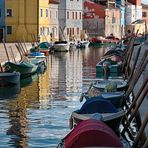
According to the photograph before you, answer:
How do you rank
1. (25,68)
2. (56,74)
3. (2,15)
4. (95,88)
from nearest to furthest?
1. (95,88)
2. (25,68)
3. (56,74)
4. (2,15)

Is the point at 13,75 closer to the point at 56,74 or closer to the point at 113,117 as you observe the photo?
the point at 56,74

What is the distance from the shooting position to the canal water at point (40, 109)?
14.3 metres

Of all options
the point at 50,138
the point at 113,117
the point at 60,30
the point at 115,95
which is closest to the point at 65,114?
the point at 115,95

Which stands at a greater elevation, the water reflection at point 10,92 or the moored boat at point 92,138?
the moored boat at point 92,138

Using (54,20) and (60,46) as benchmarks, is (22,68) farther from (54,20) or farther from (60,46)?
(54,20)

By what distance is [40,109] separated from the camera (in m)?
19.1

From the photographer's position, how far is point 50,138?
14.2 m

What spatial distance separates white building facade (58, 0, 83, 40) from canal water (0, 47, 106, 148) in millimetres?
38904

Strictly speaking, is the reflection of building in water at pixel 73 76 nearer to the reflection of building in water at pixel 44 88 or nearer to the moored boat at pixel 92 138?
the reflection of building in water at pixel 44 88

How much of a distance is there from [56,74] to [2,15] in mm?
27127

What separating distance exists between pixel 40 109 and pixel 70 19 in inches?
2159

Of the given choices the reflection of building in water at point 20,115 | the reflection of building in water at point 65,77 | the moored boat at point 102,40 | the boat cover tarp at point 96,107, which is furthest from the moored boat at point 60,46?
the boat cover tarp at point 96,107

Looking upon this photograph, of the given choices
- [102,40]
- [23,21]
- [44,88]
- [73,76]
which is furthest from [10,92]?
[102,40]

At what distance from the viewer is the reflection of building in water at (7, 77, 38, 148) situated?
46.4 ft
